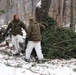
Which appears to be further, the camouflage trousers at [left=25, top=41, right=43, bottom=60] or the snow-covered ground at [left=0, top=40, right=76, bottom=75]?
the camouflage trousers at [left=25, top=41, right=43, bottom=60]

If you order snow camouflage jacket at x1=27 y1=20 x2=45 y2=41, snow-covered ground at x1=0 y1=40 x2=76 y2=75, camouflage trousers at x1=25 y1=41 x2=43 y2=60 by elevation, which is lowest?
snow-covered ground at x1=0 y1=40 x2=76 y2=75

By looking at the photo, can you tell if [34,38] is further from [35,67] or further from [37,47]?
[35,67]

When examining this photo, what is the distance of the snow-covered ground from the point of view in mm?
9375

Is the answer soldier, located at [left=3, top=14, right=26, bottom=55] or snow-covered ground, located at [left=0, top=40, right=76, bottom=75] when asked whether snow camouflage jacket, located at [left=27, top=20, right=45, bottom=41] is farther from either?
soldier, located at [left=3, top=14, right=26, bottom=55]

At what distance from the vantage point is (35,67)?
1014cm

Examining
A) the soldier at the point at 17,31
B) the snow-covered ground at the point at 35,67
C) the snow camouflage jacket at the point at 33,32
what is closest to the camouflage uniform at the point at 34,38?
the snow camouflage jacket at the point at 33,32

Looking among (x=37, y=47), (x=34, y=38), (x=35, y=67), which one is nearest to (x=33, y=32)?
(x=34, y=38)

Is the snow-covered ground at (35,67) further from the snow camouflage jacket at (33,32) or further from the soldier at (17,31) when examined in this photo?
the snow camouflage jacket at (33,32)

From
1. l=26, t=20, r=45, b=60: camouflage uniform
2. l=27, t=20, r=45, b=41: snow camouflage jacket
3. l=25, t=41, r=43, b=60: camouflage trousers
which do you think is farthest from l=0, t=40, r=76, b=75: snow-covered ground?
l=27, t=20, r=45, b=41: snow camouflage jacket

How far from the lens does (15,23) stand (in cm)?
1213

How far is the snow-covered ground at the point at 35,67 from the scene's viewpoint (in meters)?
9.38

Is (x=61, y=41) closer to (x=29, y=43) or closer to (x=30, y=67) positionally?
(x=29, y=43)

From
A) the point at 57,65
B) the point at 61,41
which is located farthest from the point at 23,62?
the point at 61,41

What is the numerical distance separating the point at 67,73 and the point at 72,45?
108 inches
